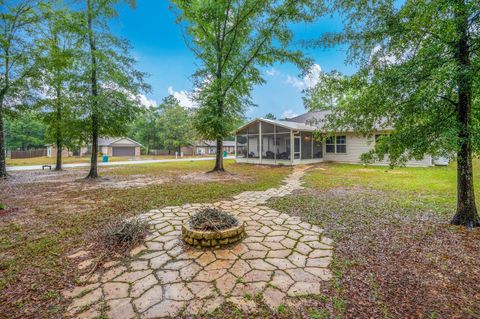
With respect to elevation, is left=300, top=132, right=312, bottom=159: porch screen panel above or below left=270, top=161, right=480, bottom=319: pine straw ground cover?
above

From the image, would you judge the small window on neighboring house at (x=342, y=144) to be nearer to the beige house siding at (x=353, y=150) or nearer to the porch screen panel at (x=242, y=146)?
the beige house siding at (x=353, y=150)

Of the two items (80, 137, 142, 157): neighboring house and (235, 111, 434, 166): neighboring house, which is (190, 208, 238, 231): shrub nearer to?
(235, 111, 434, 166): neighboring house

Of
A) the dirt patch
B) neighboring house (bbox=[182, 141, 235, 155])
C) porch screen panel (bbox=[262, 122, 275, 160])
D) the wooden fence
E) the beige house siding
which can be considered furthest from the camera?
neighboring house (bbox=[182, 141, 235, 155])

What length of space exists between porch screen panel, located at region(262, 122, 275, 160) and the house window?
4312 mm

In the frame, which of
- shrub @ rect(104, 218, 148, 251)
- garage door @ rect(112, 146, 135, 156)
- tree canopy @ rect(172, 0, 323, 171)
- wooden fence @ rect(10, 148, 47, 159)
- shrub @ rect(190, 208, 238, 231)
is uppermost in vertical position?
tree canopy @ rect(172, 0, 323, 171)

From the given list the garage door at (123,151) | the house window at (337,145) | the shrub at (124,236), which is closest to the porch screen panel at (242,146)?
the house window at (337,145)

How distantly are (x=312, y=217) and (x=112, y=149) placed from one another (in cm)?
3727

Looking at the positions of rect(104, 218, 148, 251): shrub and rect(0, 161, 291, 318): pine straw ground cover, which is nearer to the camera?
rect(0, 161, 291, 318): pine straw ground cover

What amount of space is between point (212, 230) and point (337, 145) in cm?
1575

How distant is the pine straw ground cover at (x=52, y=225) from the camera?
91.1 inches

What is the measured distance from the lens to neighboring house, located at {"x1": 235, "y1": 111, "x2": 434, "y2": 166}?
15266 millimetres

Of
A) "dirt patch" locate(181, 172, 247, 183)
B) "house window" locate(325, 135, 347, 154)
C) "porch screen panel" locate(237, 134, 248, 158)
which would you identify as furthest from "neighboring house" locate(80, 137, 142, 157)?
"house window" locate(325, 135, 347, 154)

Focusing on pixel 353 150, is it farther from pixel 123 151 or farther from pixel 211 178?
pixel 123 151

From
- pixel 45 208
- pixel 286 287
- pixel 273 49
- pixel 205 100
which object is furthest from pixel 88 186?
pixel 273 49
